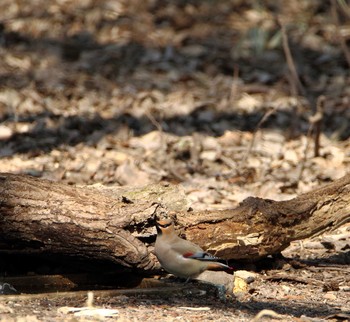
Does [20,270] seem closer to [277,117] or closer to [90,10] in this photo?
[277,117]

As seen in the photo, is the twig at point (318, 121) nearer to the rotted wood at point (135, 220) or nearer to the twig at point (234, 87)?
the twig at point (234, 87)

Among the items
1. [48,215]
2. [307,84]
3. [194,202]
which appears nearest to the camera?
[48,215]

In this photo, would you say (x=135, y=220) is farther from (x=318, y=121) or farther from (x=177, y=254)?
(x=318, y=121)

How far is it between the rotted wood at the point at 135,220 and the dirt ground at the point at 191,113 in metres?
0.31

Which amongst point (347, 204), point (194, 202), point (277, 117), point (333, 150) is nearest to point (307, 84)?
point (277, 117)

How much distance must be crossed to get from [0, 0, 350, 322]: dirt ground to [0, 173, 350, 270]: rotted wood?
0.31 m

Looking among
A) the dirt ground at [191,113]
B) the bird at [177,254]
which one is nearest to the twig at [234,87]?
the dirt ground at [191,113]

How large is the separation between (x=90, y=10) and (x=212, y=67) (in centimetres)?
236

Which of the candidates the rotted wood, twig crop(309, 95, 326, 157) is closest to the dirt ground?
twig crop(309, 95, 326, 157)

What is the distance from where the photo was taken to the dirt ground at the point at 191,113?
19.1ft

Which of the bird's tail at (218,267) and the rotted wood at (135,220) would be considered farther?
the bird's tail at (218,267)

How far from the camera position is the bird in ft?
18.0

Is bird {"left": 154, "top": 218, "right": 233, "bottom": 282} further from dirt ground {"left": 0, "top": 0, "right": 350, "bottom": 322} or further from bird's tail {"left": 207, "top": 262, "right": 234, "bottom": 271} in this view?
dirt ground {"left": 0, "top": 0, "right": 350, "bottom": 322}

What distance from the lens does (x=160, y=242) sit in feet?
18.0
